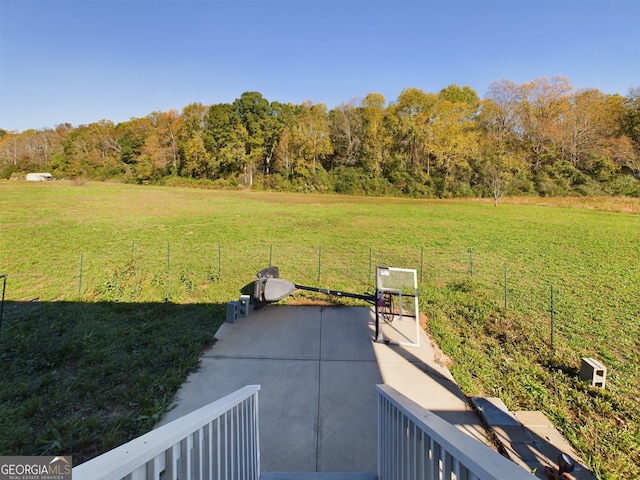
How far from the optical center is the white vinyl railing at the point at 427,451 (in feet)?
2.72

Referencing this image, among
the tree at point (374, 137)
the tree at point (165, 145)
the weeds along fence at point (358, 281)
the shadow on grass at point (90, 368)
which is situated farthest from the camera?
the tree at point (165, 145)

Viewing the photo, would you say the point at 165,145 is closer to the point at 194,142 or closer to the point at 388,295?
the point at 194,142

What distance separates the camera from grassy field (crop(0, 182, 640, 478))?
10.8ft

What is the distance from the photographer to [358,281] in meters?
7.46

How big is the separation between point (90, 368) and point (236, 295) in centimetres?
288

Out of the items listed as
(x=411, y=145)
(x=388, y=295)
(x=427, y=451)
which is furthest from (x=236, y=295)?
(x=411, y=145)

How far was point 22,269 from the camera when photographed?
796 cm

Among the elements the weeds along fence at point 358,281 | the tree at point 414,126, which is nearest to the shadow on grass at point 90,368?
the weeds along fence at point 358,281

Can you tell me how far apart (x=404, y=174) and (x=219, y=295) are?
3060 cm

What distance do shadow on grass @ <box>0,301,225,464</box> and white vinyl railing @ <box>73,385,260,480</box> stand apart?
1847 millimetres

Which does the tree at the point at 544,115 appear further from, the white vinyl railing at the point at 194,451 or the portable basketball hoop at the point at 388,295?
the white vinyl railing at the point at 194,451

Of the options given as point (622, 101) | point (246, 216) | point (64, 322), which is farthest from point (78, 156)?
point (622, 101)

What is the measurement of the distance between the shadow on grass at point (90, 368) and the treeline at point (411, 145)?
28319mm

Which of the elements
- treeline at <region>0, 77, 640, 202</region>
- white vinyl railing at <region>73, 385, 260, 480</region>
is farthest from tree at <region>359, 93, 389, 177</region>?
white vinyl railing at <region>73, 385, 260, 480</region>
